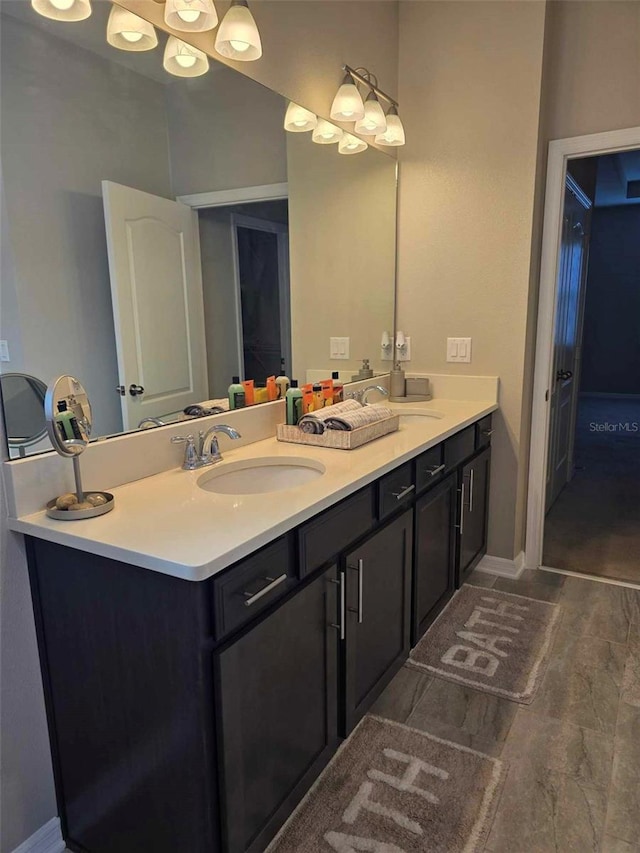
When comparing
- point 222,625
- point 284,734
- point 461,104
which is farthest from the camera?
point 461,104

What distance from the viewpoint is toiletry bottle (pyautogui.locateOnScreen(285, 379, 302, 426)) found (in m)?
2.03

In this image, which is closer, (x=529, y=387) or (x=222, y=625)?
(x=222, y=625)

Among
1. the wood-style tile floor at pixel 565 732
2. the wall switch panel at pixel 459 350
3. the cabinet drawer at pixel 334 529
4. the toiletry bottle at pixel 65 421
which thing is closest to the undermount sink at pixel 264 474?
the cabinet drawer at pixel 334 529

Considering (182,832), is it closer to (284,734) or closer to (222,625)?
(284,734)

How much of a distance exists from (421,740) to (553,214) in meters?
2.27

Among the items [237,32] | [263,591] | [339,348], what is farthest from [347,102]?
[263,591]

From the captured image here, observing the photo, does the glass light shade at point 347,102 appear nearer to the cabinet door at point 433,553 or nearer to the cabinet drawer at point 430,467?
the cabinet drawer at point 430,467

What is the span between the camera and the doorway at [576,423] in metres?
2.67

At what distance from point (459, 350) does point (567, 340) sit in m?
1.37

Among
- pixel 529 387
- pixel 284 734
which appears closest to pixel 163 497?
pixel 284 734

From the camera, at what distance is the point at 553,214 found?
264cm

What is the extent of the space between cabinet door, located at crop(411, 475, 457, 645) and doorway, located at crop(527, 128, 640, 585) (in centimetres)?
75

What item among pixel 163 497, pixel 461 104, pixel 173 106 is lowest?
pixel 163 497

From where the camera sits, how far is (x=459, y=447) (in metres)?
2.36
